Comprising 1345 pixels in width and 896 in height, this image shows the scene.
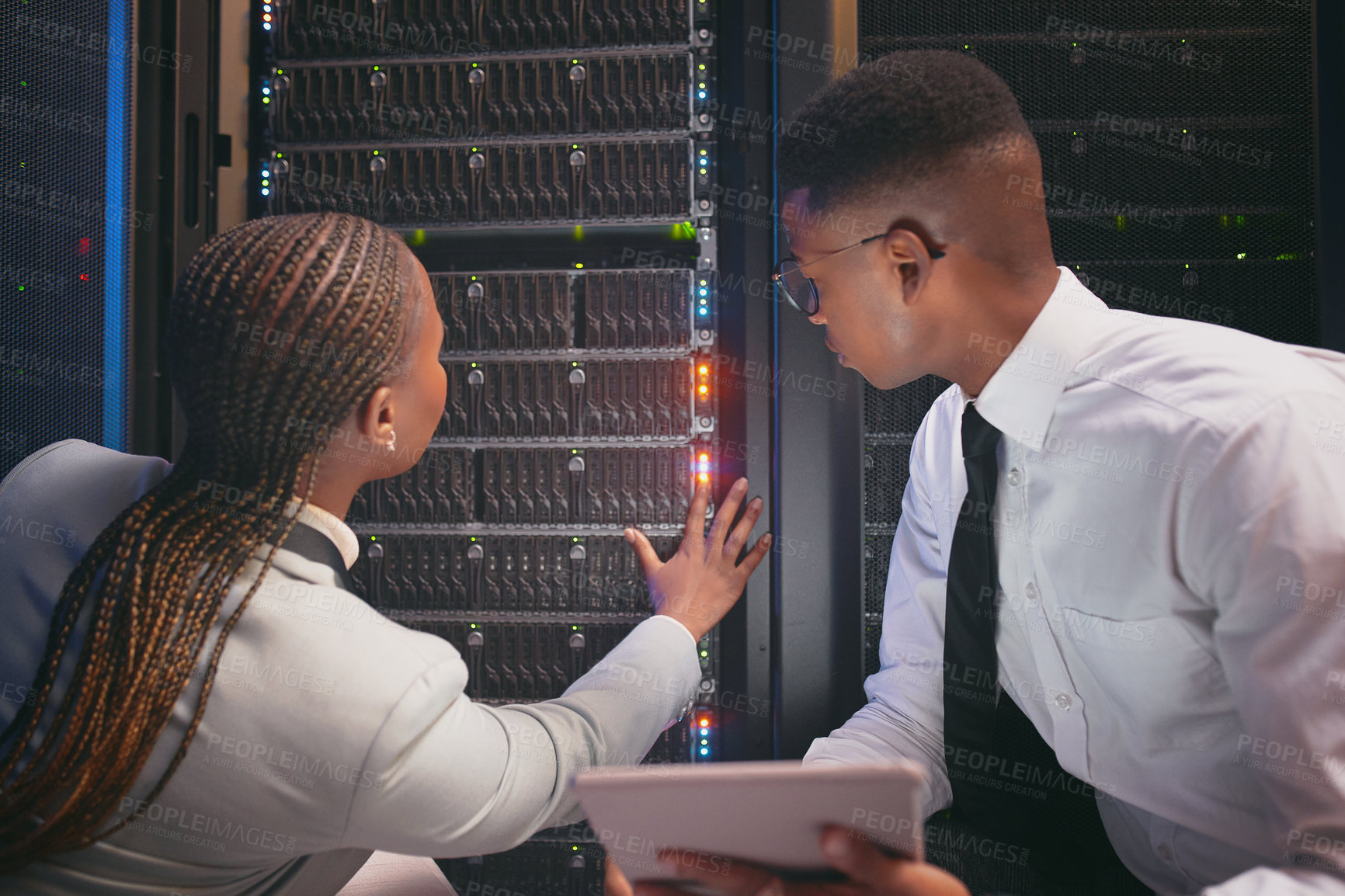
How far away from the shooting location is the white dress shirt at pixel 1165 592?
98cm

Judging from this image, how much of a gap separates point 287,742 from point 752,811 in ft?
1.89

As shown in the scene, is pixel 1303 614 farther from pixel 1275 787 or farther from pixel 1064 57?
pixel 1064 57

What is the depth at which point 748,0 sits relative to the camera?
1.78 metres

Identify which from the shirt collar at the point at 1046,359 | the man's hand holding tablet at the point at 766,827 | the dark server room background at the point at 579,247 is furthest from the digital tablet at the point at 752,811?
the dark server room background at the point at 579,247

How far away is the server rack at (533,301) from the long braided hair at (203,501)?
0.65 m

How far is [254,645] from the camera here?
98cm

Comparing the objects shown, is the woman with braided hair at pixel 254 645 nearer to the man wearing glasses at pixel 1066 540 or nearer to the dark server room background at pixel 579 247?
the man wearing glasses at pixel 1066 540

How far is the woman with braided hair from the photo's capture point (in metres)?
0.95

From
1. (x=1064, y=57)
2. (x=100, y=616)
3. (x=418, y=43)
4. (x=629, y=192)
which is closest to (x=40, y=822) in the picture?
(x=100, y=616)

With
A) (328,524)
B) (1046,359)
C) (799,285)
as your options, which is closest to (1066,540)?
(1046,359)

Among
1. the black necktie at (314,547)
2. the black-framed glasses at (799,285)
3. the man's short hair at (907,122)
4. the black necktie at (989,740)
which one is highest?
the man's short hair at (907,122)

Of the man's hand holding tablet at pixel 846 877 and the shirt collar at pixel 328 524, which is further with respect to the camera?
the shirt collar at pixel 328 524

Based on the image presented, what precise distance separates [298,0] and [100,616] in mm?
1554

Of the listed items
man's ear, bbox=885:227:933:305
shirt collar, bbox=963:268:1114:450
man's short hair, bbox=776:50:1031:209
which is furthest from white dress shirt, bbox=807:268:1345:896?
man's short hair, bbox=776:50:1031:209
